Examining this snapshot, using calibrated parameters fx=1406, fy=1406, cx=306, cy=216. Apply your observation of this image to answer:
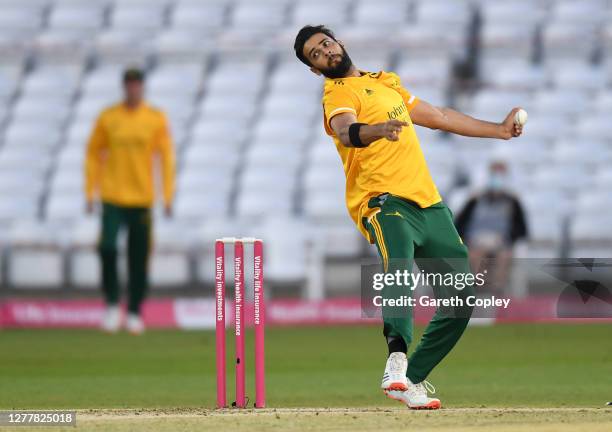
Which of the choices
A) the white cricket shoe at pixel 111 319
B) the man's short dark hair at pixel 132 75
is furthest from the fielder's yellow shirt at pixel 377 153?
the white cricket shoe at pixel 111 319

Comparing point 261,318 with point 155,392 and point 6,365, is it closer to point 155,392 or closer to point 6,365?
point 155,392

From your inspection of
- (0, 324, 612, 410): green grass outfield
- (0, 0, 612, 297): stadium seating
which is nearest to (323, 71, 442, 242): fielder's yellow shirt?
(0, 324, 612, 410): green grass outfield

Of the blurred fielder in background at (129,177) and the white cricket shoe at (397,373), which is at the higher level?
the blurred fielder in background at (129,177)

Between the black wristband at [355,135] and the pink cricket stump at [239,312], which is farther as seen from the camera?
the pink cricket stump at [239,312]

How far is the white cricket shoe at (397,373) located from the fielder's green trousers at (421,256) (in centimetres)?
8

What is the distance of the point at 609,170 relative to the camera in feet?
46.0

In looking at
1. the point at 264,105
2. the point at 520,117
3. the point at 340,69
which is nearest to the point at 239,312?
the point at 340,69

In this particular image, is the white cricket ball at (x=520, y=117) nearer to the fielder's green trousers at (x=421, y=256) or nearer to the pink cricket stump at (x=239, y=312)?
the fielder's green trousers at (x=421, y=256)

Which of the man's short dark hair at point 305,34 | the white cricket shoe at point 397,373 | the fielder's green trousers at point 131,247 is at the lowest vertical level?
the white cricket shoe at point 397,373

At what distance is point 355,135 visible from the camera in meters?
5.54

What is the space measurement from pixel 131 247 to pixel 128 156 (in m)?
0.72

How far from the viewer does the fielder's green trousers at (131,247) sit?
36.2ft

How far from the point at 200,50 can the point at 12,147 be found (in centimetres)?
247

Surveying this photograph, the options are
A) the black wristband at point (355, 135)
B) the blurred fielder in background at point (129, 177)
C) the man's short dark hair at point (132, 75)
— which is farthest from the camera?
the blurred fielder in background at point (129, 177)
